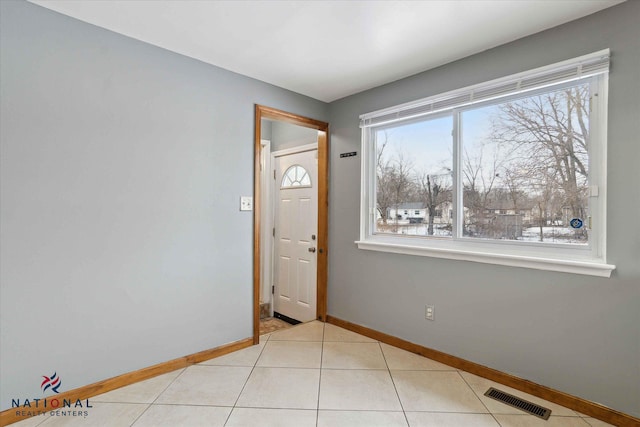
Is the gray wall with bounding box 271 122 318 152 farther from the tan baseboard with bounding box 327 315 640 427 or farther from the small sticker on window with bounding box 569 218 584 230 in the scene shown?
the small sticker on window with bounding box 569 218 584 230

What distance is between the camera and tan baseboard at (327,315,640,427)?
5.95ft

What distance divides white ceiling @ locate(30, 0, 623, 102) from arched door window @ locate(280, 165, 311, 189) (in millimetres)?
1327

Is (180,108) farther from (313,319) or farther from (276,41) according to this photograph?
(313,319)

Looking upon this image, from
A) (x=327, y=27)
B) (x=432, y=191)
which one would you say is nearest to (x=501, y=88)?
(x=432, y=191)

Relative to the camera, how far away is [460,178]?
256 cm

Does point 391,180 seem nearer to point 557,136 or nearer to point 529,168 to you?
point 529,168

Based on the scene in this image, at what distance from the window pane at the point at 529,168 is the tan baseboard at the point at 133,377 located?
2268 millimetres

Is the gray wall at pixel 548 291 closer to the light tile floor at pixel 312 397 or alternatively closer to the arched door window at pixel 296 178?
the light tile floor at pixel 312 397

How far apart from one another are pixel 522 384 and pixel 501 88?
2.07 metres

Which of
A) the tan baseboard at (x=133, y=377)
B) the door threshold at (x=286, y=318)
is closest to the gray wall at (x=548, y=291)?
the door threshold at (x=286, y=318)

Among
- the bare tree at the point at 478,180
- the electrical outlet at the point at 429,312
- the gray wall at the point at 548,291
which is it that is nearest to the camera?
the gray wall at the point at 548,291
